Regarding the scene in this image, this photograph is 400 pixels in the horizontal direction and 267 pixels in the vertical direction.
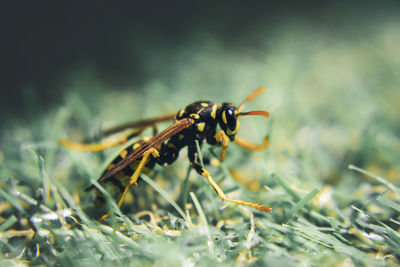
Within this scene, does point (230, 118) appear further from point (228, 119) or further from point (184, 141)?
point (184, 141)

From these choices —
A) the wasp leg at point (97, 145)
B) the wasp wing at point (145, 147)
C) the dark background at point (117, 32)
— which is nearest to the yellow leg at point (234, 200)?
the wasp wing at point (145, 147)

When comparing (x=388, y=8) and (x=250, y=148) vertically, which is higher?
(x=388, y=8)

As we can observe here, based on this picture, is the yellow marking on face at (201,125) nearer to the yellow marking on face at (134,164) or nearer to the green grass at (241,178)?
the green grass at (241,178)

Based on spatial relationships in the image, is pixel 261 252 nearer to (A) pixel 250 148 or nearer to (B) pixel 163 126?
(A) pixel 250 148

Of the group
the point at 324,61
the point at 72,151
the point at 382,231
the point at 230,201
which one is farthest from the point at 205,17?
the point at 382,231

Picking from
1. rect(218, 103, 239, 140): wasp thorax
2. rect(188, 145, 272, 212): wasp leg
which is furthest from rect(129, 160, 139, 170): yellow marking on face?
rect(218, 103, 239, 140): wasp thorax
